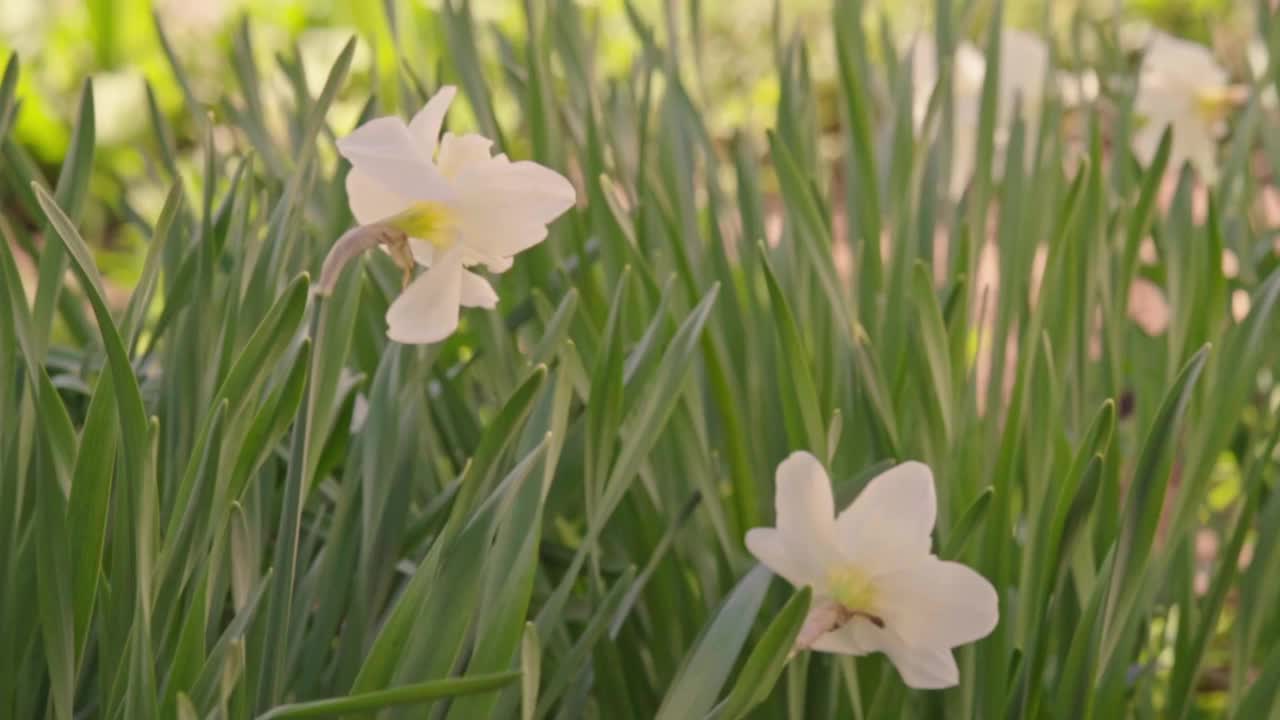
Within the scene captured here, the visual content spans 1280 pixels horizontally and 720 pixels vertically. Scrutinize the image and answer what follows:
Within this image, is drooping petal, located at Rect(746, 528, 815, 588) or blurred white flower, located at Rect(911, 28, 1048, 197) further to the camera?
blurred white flower, located at Rect(911, 28, 1048, 197)

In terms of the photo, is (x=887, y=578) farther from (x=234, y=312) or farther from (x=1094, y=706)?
(x=234, y=312)

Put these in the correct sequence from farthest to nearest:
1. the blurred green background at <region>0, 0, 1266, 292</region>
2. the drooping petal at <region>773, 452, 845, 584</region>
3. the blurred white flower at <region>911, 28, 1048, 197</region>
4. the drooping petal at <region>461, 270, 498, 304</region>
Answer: the blurred green background at <region>0, 0, 1266, 292</region>, the blurred white flower at <region>911, 28, 1048, 197</region>, the drooping petal at <region>461, 270, 498, 304</region>, the drooping petal at <region>773, 452, 845, 584</region>

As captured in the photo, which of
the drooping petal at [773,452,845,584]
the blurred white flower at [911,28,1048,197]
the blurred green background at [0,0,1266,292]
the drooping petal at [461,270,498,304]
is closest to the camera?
the drooping petal at [773,452,845,584]

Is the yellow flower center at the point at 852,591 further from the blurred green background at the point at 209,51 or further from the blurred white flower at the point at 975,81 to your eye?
the blurred green background at the point at 209,51

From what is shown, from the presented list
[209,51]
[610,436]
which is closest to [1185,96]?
[610,436]

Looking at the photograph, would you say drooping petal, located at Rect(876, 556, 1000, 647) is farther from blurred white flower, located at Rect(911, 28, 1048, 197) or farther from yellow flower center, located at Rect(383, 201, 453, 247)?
blurred white flower, located at Rect(911, 28, 1048, 197)

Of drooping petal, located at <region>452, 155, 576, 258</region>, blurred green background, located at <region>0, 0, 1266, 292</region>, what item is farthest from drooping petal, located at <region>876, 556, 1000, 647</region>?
blurred green background, located at <region>0, 0, 1266, 292</region>

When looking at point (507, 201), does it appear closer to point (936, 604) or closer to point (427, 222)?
point (427, 222)

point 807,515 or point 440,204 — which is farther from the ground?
point 440,204

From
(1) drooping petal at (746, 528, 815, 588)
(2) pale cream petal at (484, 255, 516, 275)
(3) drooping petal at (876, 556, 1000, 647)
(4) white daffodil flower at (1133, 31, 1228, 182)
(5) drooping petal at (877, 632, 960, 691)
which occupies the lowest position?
(4) white daffodil flower at (1133, 31, 1228, 182)
